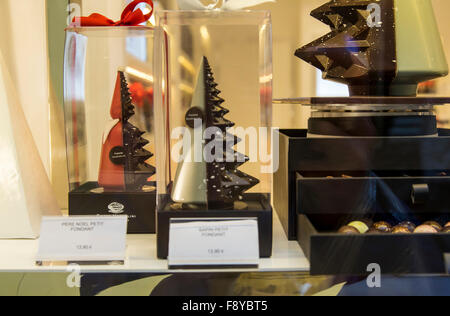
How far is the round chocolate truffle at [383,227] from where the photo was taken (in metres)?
0.71

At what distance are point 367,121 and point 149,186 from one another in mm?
377

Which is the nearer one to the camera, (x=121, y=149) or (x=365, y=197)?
(x=365, y=197)

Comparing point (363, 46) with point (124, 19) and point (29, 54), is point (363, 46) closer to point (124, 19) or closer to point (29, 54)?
point (124, 19)

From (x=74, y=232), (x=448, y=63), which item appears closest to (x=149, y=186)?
(x=74, y=232)

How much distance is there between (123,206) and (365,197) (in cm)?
38

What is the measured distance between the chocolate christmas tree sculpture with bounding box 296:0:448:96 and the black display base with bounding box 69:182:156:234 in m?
0.38

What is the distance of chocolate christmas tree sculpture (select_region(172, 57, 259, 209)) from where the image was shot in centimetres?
69

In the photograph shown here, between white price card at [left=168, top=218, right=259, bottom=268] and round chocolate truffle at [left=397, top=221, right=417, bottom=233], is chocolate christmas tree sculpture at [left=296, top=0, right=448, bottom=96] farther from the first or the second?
white price card at [left=168, top=218, right=259, bottom=268]

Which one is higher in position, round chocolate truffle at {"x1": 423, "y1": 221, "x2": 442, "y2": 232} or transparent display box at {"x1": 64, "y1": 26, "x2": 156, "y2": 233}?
transparent display box at {"x1": 64, "y1": 26, "x2": 156, "y2": 233}

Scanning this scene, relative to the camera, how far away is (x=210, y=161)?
0.69m

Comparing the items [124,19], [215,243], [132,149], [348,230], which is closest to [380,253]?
[348,230]

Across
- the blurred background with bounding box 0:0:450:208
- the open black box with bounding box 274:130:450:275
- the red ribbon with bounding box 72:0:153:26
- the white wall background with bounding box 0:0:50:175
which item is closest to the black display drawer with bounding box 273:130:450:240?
the open black box with bounding box 274:130:450:275

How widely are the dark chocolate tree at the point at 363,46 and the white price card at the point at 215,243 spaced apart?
0.31 m
